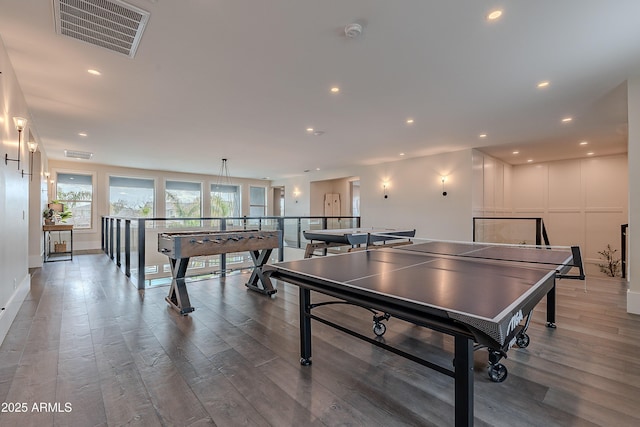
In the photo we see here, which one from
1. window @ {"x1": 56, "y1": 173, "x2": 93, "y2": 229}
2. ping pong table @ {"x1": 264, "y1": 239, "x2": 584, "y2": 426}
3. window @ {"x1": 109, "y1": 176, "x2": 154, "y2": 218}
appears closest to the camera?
ping pong table @ {"x1": 264, "y1": 239, "x2": 584, "y2": 426}

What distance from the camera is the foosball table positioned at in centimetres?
323

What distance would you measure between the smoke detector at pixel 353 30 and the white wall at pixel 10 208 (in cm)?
305

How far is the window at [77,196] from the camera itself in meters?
8.30

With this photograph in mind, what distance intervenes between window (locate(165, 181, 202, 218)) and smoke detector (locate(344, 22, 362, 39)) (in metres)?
9.49

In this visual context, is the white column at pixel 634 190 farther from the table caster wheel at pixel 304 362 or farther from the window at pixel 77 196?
the window at pixel 77 196

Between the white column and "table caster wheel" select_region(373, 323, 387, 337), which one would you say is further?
the white column

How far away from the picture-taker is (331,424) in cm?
150

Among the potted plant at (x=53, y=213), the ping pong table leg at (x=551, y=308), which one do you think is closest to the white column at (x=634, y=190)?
the ping pong table leg at (x=551, y=308)

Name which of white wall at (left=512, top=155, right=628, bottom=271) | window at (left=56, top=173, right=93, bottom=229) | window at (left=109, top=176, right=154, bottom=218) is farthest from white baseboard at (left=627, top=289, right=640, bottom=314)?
window at (left=56, top=173, right=93, bottom=229)

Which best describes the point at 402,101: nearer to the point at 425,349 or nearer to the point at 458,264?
the point at 458,264

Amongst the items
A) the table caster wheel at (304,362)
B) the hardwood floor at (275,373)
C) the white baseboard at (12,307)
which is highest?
the white baseboard at (12,307)

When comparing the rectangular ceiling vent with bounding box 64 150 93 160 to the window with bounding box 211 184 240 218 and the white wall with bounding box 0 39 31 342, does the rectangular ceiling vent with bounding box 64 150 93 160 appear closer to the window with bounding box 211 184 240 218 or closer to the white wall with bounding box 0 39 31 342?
the white wall with bounding box 0 39 31 342

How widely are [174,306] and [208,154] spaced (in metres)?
4.80

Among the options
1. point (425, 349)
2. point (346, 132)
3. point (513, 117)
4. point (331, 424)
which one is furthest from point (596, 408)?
point (346, 132)
